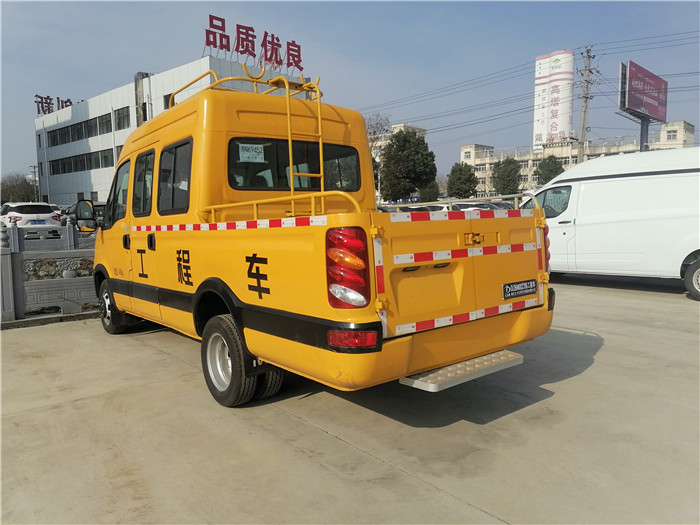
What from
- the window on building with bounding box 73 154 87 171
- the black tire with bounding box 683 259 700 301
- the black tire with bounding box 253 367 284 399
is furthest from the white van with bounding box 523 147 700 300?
the window on building with bounding box 73 154 87 171

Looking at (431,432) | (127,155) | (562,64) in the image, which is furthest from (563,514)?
(562,64)

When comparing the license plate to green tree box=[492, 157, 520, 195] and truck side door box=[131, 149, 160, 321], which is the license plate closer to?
truck side door box=[131, 149, 160, 321]

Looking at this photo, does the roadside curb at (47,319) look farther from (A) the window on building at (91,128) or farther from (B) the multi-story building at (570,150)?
(B) the multi-story building at (570,150)

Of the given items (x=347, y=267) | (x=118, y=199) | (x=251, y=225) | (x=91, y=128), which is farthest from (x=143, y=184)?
(x=91, y=128)

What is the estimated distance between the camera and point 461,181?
58.3 m

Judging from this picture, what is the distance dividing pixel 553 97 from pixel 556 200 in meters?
108

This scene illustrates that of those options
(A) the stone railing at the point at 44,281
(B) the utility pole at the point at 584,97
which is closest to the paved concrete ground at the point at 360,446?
(A) the stone railing at the point at 44,281

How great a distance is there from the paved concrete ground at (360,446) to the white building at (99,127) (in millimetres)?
32884

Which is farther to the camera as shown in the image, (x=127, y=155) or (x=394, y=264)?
(x=127, y=155)

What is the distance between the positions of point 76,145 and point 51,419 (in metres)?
55.1

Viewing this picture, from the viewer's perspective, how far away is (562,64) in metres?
106

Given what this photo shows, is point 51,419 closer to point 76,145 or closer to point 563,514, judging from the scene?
point 563,514

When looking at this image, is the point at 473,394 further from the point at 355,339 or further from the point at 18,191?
the point at 18,191

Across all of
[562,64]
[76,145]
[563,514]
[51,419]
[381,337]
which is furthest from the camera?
[562,64]
